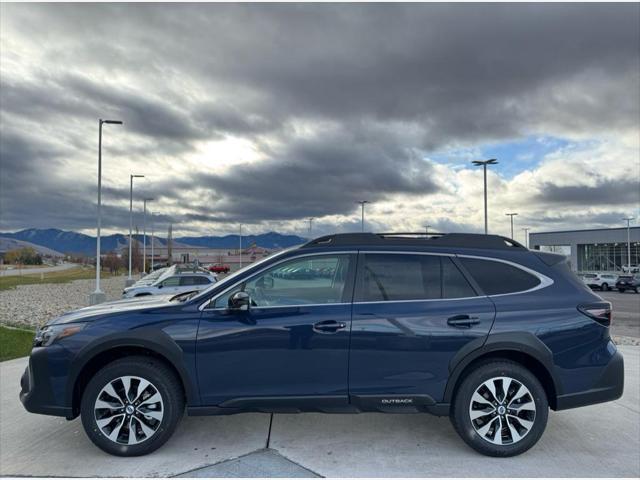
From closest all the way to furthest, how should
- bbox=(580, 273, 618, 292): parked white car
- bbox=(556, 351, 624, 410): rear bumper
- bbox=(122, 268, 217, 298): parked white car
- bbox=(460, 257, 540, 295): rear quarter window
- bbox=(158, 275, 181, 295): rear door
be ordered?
bbox=(556, 351, 624, 410): rear bumper
bbox=(460, 257, 540, 295): rear quarter window
bbox=(122, 268, 217, 298): parked white car
bbox=(158, 275, 181, 295): rear door
bbox=(580, 273, 618, 292): parked white car

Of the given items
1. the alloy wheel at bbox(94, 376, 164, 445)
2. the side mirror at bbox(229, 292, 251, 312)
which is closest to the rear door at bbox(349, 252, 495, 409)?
the side mirror at bbox(229, 292, 251, 312)

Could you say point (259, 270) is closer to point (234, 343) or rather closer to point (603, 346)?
point (234, 343)

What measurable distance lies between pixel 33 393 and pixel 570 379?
178 inches

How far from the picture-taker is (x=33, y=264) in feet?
305

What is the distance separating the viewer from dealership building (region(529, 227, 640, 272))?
63031 millimetres

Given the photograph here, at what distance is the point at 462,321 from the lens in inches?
143

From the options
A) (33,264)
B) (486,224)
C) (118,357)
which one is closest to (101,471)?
(118,357)

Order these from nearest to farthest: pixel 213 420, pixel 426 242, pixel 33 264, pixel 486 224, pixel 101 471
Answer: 1. pixel 101 471
2. pixel 426 242
3. pixel 213 420
4. pixel 486 224
5. pixel 33 264

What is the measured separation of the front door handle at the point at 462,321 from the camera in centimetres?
362

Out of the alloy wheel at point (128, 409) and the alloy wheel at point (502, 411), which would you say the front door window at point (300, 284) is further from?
the alloy wheel at point (502, 411)

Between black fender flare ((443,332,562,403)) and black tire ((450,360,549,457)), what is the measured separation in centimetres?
11

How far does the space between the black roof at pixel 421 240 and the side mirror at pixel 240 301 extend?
2.42 ft

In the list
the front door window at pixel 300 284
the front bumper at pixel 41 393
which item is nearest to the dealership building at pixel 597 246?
the front door window at pixel 300 284

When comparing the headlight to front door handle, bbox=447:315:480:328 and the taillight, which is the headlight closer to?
front door handle, bbox=447:315:480:328
